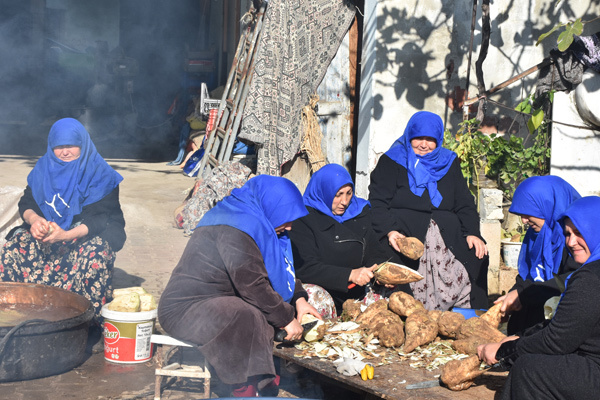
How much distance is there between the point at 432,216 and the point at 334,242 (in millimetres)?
863

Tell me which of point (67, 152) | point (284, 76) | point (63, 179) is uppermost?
point (284, 76)

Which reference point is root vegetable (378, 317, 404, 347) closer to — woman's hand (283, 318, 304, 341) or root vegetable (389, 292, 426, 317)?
root vegetable (389, 292, 426, 317)

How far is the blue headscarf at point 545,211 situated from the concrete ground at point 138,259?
1.37 metres

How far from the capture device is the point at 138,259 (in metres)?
6.61

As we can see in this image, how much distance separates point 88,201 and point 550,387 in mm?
3195

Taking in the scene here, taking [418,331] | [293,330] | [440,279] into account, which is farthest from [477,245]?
[293,330]

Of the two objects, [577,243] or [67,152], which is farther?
[67,152]

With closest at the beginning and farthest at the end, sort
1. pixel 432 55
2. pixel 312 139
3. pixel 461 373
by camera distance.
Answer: pixel 461 373 < pixel 432 55 < pixel 312 139

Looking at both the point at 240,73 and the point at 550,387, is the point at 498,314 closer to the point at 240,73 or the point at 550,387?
the point at 550,387

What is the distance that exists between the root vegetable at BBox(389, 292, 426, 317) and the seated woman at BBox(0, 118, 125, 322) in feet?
6.53

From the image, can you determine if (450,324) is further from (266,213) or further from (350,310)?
(266,213)

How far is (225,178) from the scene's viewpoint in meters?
7.83

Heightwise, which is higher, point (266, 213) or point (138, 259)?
point (266, 213)

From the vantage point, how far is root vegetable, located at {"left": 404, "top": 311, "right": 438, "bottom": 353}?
360 cm
